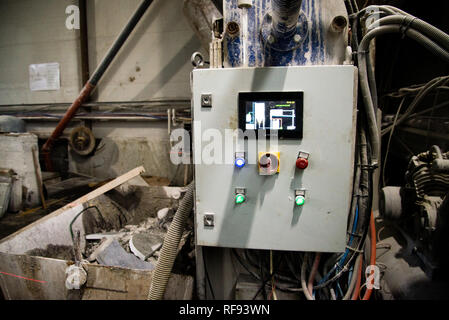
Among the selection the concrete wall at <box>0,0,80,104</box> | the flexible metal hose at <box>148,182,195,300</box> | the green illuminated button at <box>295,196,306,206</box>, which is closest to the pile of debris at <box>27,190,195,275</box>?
the flexible metal hose at <box>148,182,195,300</box>

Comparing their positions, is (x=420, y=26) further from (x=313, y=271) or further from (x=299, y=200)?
(x=313, y=271)

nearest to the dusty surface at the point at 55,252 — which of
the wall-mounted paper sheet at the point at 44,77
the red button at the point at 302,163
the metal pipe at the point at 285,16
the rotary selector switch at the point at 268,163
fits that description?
the rotary selector switch at the point at 268,163

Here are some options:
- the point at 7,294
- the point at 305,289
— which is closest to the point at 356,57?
the point at 305,289

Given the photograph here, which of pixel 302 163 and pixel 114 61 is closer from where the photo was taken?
pixel 302 163

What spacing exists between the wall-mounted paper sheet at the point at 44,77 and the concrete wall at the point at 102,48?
0.06 metres

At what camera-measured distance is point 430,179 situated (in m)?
1.34

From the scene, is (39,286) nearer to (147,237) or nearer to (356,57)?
(147,237)

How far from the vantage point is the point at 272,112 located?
989 millimetres

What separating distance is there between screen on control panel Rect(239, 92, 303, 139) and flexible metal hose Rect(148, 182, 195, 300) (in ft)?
1.40

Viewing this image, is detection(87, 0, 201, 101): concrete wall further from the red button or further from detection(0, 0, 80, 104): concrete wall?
the red button

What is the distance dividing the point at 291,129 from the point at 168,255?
81 cm

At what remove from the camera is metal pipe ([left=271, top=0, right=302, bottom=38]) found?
2.49 ft

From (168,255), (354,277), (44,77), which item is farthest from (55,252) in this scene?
(44,77)

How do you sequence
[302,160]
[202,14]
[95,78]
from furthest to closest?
1. [95,78]
2. [202,14]
3. [302,160]
